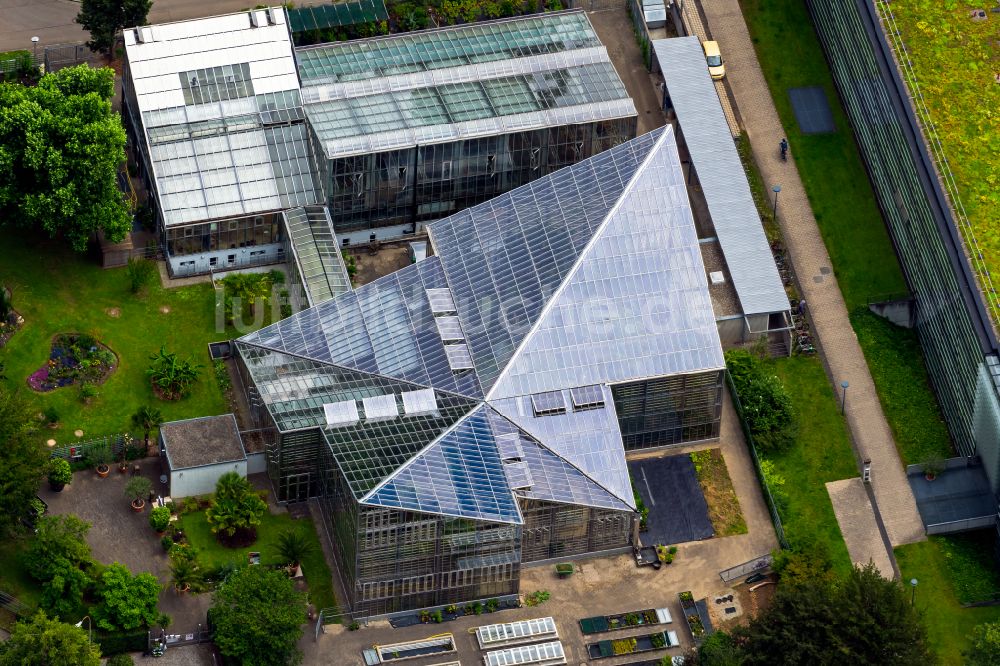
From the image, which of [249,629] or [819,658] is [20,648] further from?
[819,658]

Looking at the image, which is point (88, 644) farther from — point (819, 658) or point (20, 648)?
point (819, 658)

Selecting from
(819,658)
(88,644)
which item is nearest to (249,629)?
(88,644)

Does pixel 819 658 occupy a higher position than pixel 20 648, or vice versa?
pixel 20 648

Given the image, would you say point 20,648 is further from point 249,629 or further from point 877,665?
point 877,665

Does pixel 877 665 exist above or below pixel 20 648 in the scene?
below

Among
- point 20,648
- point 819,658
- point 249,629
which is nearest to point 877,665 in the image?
point 819,658
